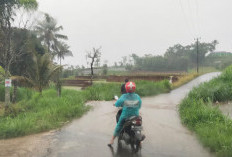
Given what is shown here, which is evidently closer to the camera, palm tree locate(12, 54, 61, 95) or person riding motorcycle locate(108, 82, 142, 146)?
person riding motorcycle locate(108, 82, 142, 146)

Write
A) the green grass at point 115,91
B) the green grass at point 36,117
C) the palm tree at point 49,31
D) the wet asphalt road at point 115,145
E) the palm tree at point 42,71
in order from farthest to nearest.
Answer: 1. the palm tree at point 49,31
2. the green grass at point 115,91
3. the palm tree at point 42,71
4. the green grass at point 36,117
5. the wet asphalt road at point 115,145

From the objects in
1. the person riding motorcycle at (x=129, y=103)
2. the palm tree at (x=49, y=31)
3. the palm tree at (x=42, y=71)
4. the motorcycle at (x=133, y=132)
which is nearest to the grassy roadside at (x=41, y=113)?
the palm tree at (x=42, y=71)

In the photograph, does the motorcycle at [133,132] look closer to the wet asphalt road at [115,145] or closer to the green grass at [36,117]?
the wet asphalt road at [115,145]

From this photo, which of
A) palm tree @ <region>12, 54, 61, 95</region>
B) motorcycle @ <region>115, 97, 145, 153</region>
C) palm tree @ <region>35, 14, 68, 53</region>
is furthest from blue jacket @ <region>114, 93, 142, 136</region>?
palm tree @ <region>35, 14, 68, 53</region>

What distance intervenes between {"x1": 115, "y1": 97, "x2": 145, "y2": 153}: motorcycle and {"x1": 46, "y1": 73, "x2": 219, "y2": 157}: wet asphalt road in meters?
0.23

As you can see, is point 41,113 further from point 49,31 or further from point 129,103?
point 49,31

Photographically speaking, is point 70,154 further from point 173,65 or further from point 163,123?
point 173,65

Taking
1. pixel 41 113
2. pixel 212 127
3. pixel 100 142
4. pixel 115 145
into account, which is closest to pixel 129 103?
pixel 115 145

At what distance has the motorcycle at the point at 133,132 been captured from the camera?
402cm

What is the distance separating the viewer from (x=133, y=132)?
13.6 ft

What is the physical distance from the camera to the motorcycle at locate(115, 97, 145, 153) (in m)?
4.02

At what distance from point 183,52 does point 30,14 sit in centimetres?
7237

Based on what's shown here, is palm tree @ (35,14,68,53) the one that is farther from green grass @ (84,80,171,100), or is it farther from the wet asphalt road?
the wet asphalt road

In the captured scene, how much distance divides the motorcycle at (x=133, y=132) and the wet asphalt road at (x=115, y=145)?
0.23 metres
